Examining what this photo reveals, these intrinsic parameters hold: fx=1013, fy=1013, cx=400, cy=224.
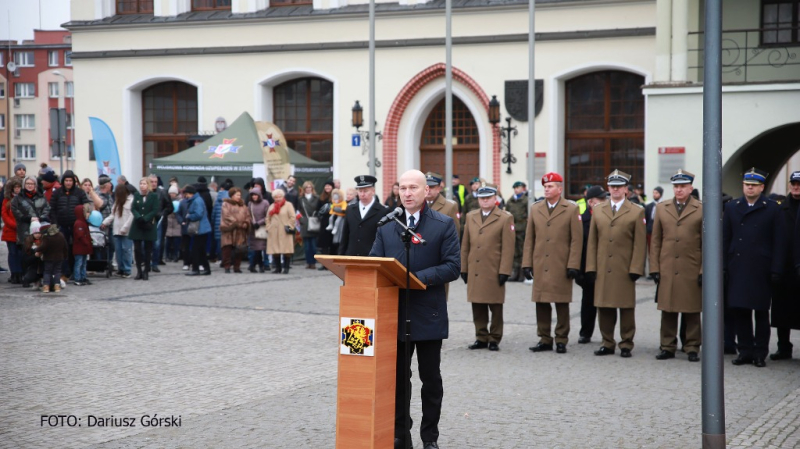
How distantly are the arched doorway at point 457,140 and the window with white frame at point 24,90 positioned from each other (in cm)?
6356

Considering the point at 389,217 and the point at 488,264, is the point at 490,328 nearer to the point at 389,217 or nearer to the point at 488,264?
the point at 488,264

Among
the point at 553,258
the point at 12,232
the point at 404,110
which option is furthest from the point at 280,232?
the point at 553,258

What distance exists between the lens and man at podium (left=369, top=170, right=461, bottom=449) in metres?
6.43

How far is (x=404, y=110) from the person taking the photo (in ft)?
92.1

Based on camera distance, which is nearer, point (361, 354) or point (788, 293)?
point (361, 354)

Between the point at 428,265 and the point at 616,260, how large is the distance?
4.93 meters

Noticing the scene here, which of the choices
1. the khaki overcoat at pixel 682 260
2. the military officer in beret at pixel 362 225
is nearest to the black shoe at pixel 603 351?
the khaki overcoat at pixel 682 260

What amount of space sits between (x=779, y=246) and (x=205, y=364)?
5893 mm

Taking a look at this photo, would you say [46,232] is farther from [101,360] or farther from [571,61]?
[571,61]

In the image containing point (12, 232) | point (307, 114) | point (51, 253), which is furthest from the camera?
point (307, 114)

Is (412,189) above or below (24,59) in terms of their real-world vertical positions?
below

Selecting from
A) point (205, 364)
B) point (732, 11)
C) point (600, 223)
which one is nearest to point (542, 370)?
point (600, 223)

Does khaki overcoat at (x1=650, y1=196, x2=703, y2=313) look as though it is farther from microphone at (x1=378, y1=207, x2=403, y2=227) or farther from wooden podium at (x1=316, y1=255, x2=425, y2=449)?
wooden podium at (x1=316, y1=255, x2=425, y2=449)

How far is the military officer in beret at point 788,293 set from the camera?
10.5 meters
